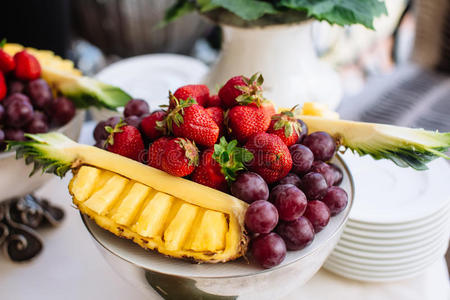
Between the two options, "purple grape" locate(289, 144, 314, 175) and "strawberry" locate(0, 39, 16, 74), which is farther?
"strawberry" locate(0, 39, 16, 74)

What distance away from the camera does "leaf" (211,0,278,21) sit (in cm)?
79

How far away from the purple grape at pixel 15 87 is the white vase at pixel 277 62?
0.38 meters

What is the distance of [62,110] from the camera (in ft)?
2.30

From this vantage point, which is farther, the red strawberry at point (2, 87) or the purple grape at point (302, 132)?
the red strawberry at point (2, 87)

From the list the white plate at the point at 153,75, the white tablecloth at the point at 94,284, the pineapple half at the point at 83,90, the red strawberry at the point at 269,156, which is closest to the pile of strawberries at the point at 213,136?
the red strawberry at the point at 269,156

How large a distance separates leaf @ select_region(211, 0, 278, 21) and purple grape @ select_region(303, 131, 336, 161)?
0.36 m

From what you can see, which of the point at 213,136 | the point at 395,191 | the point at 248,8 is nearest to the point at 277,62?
the point at 248,8

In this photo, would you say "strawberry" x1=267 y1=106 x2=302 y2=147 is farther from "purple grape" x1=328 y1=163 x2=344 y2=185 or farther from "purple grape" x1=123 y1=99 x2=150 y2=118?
"purple grape" x1=123 y1=99 x2=150 y2=118

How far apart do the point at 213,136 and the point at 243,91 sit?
2.9 inches

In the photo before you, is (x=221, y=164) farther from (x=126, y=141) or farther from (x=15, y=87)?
(x=15, y=87)

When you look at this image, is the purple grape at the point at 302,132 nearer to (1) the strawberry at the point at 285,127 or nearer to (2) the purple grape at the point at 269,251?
(1) the strawberry at the point at 285,127

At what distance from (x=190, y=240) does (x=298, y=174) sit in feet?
0.51

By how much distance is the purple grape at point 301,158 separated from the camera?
0.49 metres

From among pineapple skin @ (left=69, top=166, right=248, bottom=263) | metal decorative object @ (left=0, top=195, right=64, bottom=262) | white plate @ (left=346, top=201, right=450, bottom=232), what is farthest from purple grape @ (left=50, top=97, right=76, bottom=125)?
white plate @ (left=346, top=201, right=450, bottom=232)
